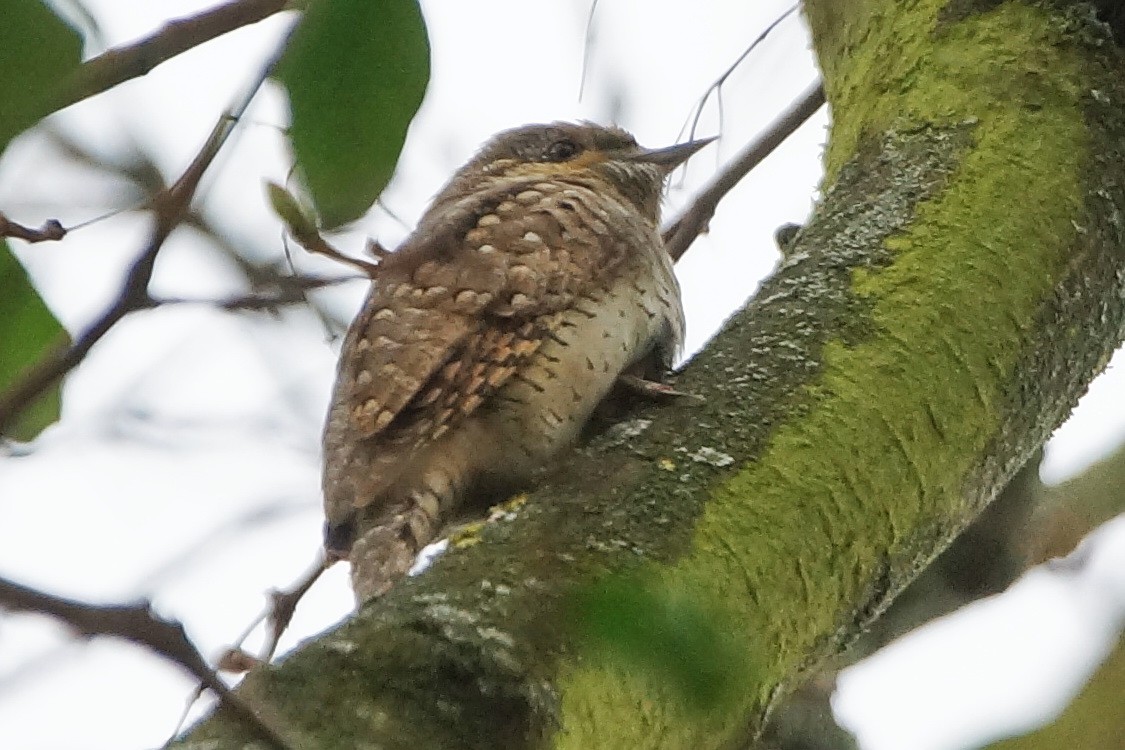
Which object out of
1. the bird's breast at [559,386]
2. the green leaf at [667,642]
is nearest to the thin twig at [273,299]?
the green leaf at [667,642]

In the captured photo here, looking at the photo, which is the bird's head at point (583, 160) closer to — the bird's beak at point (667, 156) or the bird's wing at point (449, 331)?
the bird's beak at point (667, 156)

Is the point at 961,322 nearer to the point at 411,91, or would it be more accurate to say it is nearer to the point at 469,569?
the point at 469,569

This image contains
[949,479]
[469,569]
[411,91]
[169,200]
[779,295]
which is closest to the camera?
[169,200]

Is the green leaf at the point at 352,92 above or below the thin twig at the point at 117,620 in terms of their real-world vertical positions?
above

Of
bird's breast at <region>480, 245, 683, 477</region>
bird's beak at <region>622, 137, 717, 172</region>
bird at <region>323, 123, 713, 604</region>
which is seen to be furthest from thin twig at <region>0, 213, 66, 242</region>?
bird's beak at <region>622, 137, 717, 172</region>

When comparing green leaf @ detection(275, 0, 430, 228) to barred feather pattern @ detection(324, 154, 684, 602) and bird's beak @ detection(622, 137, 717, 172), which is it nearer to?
barred feather pattern @ detection(324, 154, 684, 602)

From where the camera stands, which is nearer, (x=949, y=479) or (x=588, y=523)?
(x=588, y=523)

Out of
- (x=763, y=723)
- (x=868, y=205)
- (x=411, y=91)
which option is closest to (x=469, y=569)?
(x=763, y=723)
